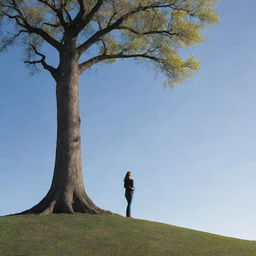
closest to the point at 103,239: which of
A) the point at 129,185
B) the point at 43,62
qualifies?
the point at 129,185

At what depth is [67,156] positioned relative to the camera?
20.6m

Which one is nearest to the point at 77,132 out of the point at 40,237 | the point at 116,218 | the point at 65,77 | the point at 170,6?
the point at 65,77

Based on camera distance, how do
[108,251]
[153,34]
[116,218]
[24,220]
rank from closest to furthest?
[108,251], [24,220], [116,218], [153,34]

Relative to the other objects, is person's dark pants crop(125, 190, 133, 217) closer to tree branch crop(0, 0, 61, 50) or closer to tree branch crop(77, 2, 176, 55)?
tree branch crop(77, 2, 176, 55)

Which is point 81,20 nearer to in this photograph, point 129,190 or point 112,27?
point 112,27

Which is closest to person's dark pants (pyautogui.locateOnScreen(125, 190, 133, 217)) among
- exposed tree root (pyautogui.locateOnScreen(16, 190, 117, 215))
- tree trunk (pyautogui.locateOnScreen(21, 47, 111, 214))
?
exposed tree root (pyautogui.locateOnScreen(16, 190, 117, 215))

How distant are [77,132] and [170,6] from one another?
8.02m

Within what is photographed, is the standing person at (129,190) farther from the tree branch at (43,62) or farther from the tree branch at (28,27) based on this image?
the tree branch at (28,27)

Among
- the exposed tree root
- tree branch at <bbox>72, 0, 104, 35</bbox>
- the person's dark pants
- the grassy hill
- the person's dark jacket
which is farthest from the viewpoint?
tree branch at <bbox>72, 0, 104, 35</bbox>

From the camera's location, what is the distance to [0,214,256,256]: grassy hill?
15.1 meters

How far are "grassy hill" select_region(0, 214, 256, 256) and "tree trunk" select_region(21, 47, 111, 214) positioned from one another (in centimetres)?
107

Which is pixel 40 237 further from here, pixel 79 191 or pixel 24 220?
pixel 79 191

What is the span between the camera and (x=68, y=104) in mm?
21359

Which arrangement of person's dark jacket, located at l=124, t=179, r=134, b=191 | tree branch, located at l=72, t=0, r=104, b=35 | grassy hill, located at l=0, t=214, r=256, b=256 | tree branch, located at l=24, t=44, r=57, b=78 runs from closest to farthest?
grassy hill, located at l=0, t=214, r=256, b=256
person's dark jacket, located at l=124, t=179, r=134, b=191
tree branch, located at l=72, t=0, r=104, b=35
tree branch, located at l=24, t=44, r=57, b=78
